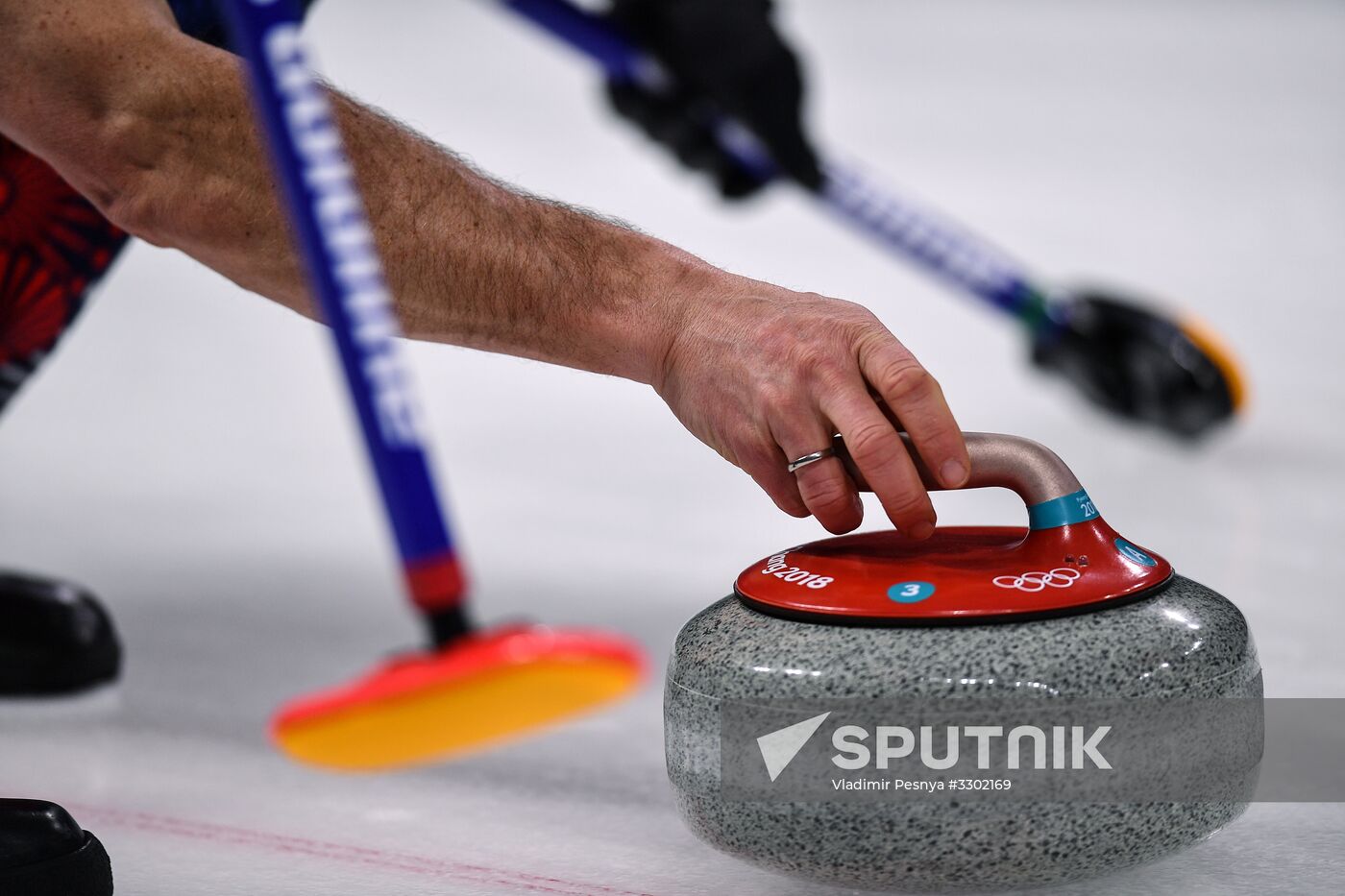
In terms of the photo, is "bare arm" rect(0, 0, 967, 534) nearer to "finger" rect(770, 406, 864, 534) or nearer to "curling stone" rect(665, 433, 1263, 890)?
"finger" rect(770, 406, 864, 534)

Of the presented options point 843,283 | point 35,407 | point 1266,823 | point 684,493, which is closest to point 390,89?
point 843,283

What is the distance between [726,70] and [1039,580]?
162 cm

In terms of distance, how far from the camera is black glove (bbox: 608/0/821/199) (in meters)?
2.60

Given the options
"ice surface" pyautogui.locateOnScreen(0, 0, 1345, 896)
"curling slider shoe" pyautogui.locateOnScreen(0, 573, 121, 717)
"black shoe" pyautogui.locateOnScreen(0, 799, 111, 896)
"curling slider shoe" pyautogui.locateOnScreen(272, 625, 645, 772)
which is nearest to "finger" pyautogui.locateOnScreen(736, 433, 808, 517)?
"ice surface" pyautogui.locateOnScreen(0, 0, 1345, 896)

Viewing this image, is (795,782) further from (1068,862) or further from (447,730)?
(447,730)

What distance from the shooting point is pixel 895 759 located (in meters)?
Answer: 1.09

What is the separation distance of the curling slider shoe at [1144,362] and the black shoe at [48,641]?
171cm

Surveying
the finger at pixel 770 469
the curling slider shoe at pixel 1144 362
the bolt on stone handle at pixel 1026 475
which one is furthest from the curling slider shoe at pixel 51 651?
the curling slider shoe at pixel 1144 362

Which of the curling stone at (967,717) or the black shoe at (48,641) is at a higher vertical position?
the curling stone at (967,717)

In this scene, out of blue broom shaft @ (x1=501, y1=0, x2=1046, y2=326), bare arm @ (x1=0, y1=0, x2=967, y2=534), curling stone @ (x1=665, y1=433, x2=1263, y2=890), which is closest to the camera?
curling stone @ (x1=665, y1=433, x2=1263, y2=890)

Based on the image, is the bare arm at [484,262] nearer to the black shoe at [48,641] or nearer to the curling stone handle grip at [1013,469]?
the curling stone handle grip at [1013,469]

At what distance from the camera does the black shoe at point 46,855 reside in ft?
3.80

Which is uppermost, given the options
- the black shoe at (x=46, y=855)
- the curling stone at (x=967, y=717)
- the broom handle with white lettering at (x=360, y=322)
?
the broom handle with white lettering at (x=360, y=322)

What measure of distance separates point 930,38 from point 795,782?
745 centimetres
